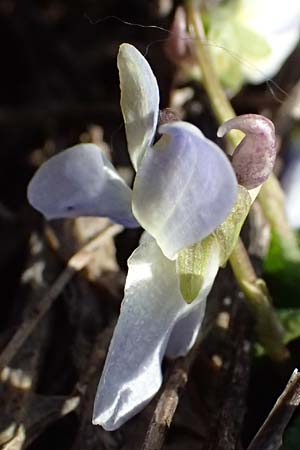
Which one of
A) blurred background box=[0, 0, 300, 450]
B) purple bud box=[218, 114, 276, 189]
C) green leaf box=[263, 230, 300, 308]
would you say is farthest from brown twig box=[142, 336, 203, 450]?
purple bud box=[218, 114, 276, 189]

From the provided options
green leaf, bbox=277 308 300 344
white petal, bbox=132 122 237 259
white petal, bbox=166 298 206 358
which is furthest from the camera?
green leaf, bbox=277 308 300 344

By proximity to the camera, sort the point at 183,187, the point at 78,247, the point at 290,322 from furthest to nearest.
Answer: the point at 78,247 → the point at 290,322 → the point at 183,187

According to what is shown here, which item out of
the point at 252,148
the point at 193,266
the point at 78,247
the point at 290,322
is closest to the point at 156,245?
the point at 193,266

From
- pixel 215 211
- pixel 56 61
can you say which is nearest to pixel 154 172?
pixel 215 211

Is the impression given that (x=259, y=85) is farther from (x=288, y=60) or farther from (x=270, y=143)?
(x=270, y=143)

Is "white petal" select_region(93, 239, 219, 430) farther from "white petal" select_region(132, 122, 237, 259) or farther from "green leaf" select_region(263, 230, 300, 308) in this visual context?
"green leaf" select_region(263, 230, 300, 308)

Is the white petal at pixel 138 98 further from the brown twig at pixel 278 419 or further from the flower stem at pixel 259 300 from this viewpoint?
the brown twig at pixel 278 419

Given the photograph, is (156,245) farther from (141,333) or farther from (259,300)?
(259,300)
